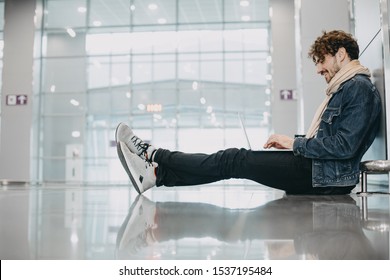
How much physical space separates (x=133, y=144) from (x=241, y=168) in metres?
0.74

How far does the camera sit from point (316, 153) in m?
2.54

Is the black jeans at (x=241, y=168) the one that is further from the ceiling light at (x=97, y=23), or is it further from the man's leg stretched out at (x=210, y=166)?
the ceiling light at (x=97, y=23)

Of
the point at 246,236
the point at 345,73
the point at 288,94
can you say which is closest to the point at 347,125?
the point at 345,73

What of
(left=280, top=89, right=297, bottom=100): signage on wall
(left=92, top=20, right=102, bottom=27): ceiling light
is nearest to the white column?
(left=92, top=20, right=102, bottom=27): ceiling light

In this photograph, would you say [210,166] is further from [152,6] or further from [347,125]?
[152,6]

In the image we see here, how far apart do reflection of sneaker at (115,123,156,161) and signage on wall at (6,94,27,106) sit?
7.89 m

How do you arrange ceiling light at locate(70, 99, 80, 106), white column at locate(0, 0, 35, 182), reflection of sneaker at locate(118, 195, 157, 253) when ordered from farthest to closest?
ceiling light at locate(70, 99, 80, 106) → white column at locate(0, 0, 35, 182) → reflection of sneaker at locate(118, 195, 157, 253)

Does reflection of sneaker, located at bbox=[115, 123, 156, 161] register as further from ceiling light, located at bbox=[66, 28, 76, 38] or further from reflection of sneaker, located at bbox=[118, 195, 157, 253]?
ceiling light, located at bbox=[66, 28, 76, 38]

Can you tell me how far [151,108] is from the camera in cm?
1139

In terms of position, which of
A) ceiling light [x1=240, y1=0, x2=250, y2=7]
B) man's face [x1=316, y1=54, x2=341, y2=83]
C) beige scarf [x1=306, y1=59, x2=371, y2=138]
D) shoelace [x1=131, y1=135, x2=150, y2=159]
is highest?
ceiling light [x1=240, y1=0, x2=250, y2=7]

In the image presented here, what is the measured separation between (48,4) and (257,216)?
35.2 ft

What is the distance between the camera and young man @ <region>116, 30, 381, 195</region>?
2.56 meters

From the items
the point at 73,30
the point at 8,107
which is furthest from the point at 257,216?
the point at 73,30

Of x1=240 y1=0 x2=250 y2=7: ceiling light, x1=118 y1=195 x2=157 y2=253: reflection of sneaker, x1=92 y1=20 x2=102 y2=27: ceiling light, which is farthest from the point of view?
x1=92 y1=20 x2=102 y2=27: ceiling light
